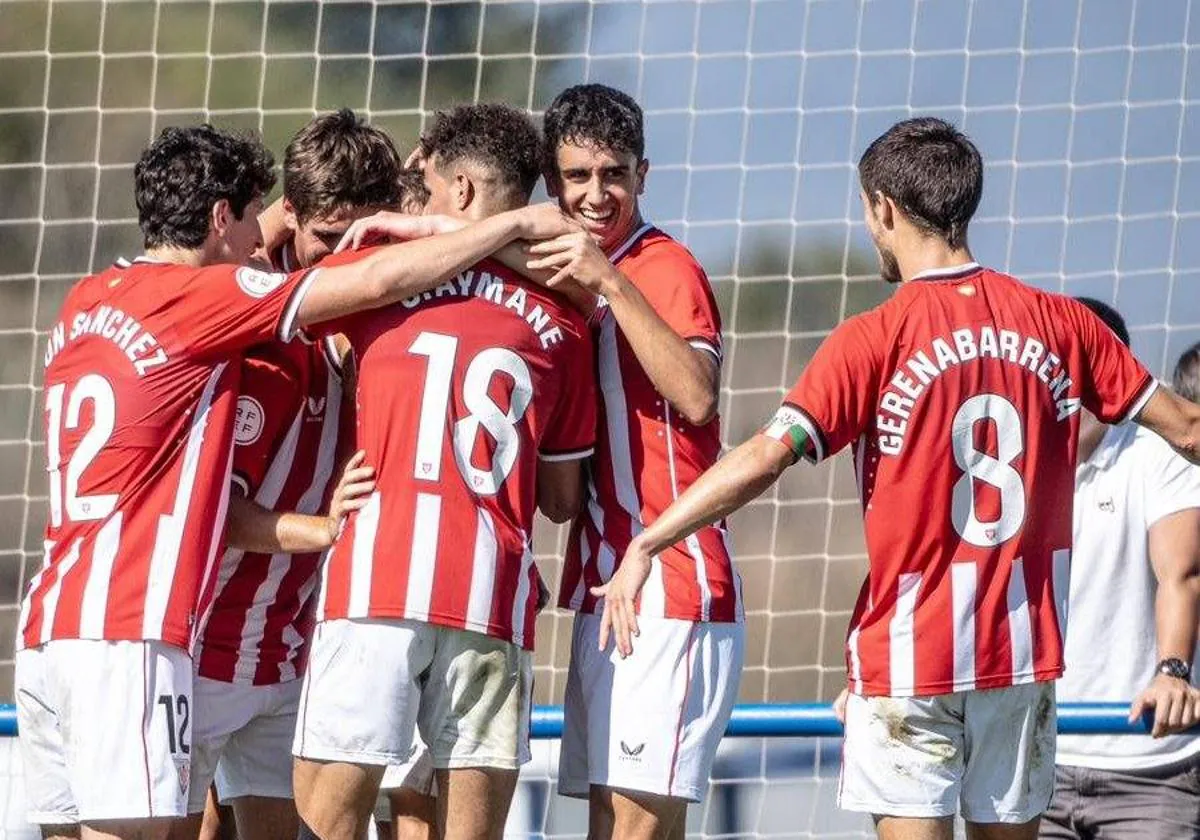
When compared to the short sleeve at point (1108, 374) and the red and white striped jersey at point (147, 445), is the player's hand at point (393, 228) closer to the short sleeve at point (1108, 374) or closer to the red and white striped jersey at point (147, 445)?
the red and white striped jersey at point (147, 445)

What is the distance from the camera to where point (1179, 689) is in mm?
4922

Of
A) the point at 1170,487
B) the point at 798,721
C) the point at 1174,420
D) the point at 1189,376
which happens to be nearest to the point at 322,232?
the point at 798,721

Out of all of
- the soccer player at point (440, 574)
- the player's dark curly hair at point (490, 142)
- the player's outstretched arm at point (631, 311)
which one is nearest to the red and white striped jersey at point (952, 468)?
the player's outstretched arm at point (631, 311)

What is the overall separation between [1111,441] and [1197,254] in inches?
110

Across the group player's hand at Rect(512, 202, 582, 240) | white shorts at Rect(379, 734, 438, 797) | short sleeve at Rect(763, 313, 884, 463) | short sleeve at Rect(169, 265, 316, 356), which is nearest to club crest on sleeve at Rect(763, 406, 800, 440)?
short sleeve at Rect(763, 313, 884, 463)

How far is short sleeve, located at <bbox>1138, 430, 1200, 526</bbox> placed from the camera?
5.32 metres

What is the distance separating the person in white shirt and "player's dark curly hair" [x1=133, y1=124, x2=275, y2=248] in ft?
6.96

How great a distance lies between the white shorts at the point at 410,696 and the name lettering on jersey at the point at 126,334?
0.69m

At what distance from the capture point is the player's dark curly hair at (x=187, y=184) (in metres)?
4.65

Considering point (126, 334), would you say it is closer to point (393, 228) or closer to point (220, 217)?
point (220, 217)

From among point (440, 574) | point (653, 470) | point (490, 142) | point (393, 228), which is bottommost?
point (440, 574)

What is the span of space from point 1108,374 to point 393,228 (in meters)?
1.57

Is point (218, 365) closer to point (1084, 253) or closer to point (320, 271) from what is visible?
point (320, 271)

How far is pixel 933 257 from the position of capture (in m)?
4.49
